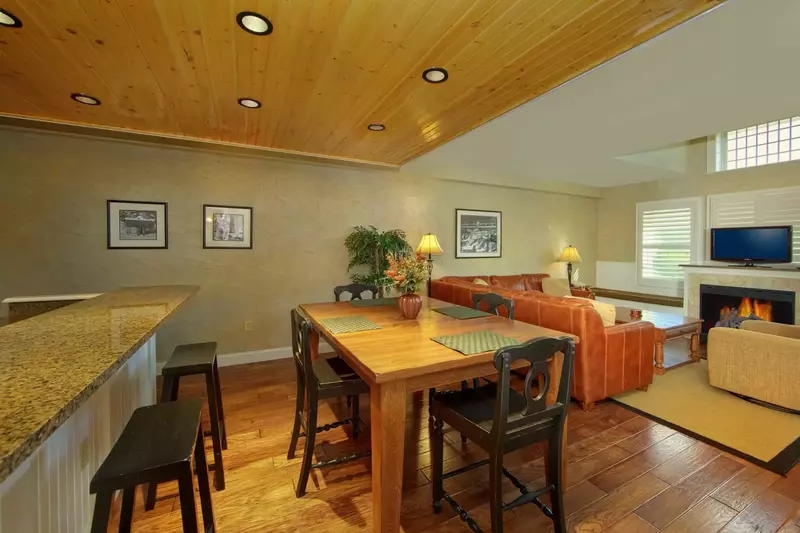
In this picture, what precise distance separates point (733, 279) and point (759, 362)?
104 inches

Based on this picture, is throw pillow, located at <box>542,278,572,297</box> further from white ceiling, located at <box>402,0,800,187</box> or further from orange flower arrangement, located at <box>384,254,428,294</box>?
orange flower arrangement, located at <box>384,254,428,294</box>

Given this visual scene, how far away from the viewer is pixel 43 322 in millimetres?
1417

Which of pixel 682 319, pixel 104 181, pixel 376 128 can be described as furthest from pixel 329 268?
pixel 682 319

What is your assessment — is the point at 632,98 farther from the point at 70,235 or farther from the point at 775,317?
the point at 70,235

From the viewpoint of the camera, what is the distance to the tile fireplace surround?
165 inches

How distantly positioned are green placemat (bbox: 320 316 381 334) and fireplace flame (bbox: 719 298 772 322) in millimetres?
5229

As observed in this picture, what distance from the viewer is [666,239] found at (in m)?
5.65

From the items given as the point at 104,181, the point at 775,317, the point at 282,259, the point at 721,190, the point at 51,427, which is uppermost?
the point at 721,190

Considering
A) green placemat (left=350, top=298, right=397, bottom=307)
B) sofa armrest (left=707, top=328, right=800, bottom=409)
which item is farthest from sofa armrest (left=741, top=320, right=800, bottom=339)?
green placemat (left=350, top=298, right=397, bottom=307)

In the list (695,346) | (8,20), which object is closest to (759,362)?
(695,346)

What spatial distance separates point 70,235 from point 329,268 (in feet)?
8.25

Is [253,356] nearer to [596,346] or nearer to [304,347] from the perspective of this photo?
[304,347]

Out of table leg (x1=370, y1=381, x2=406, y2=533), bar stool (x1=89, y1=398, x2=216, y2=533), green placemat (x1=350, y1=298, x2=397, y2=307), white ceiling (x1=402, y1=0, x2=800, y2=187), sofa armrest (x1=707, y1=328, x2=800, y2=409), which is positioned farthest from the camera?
green placemat (x1=350, y1=298, x2=397, y2=307)

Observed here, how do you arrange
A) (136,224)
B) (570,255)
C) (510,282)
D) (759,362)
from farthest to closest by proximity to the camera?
(570,255)
(510,282)
(136,224)
(759,362)
